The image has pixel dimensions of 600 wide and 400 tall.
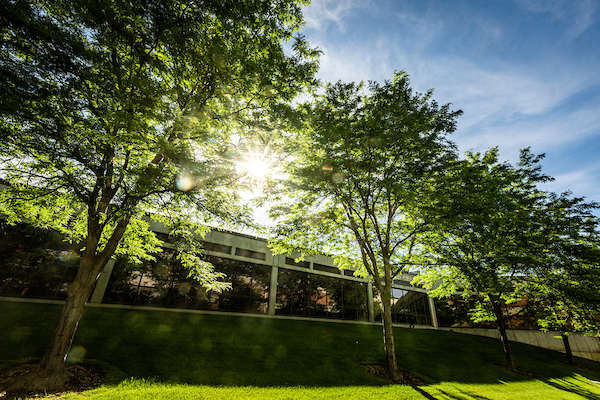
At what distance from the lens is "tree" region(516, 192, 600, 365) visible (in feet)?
46.5

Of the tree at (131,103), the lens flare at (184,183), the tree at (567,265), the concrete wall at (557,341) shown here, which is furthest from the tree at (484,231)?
the concrete wall at (557,341)

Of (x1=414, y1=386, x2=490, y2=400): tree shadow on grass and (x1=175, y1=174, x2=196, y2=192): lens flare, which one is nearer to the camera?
(x1=175, y1=174, x2=196, y2=192): lens flare

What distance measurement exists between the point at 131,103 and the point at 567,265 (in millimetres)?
Result: 24164

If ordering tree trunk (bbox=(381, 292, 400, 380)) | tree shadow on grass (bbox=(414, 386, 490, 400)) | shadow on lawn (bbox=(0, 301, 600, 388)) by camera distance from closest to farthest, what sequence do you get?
tree shadow on grass (bbox=(414, 386, 490, 400)) < shadow on lawn (bbox=(0, 301, 600, 388)) < tree trunk (bbox=(381, 292, 400, 380))

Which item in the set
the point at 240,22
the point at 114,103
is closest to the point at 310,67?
the point at 240,22

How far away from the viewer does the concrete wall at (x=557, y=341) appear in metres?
24.8

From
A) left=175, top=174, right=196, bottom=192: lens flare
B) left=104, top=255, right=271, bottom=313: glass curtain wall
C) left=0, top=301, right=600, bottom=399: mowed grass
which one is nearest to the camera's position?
left=175, top=174, right=196, bottom=192: lens flare

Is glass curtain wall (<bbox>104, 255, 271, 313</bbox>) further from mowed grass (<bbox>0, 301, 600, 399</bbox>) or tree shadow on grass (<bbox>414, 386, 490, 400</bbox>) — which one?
tree shadow on grass (<bbox>414, 386, 490, 400</bbox>)

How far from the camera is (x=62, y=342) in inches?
267

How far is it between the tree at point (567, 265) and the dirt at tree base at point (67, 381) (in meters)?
20.7

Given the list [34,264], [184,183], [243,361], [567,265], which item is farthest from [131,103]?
[567,265]

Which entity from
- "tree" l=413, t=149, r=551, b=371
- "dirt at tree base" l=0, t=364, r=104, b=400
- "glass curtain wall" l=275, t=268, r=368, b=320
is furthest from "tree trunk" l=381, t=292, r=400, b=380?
"glass curtain wall" l=275, t=268, r=368, b=320

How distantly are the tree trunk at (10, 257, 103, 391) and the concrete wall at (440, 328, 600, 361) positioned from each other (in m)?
38.4

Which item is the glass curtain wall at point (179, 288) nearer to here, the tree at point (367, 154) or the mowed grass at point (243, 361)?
the mowed grass at point (243, 361)
